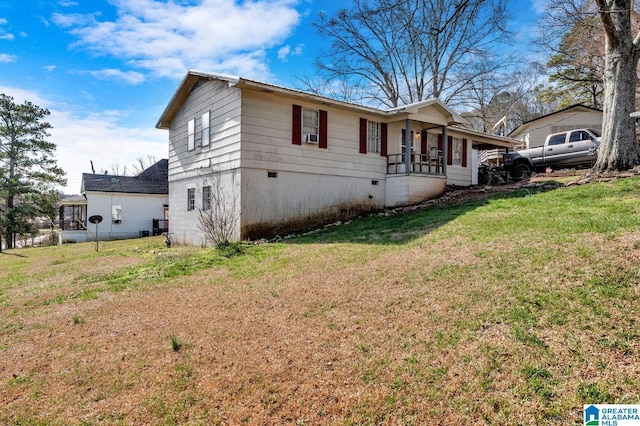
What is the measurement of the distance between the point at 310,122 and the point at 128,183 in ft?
64.0

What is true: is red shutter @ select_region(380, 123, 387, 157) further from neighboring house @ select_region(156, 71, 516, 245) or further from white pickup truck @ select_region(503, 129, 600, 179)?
white pickup truck @ select_region(503, 129, 600, 179)

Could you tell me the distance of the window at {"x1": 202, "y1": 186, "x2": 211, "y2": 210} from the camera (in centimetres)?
1378

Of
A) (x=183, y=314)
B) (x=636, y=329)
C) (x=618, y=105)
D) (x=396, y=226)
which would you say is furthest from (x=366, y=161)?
(x=636, y=329)

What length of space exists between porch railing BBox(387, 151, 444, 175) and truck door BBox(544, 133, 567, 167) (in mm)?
4558

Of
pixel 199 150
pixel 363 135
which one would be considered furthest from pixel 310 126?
pixel 199 150

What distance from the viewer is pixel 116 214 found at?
25.1 m

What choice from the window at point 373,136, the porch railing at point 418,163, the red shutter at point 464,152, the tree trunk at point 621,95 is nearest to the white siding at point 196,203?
the window at point 373,136

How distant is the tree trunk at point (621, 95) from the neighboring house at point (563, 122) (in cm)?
1297

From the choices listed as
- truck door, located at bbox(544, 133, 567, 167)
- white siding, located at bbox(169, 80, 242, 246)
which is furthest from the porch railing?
white siding, located at bbox(169, 80, 242, 246)

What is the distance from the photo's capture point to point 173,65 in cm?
1491

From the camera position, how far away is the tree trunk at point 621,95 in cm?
1030

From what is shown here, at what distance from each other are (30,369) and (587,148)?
60.4ft

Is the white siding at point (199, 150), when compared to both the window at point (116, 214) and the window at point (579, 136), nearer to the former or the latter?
the window at point (116, 214)

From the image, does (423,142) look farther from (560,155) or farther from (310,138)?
(310,138)
